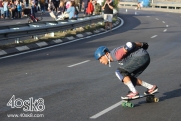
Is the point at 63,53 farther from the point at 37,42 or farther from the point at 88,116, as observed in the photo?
the point at 88,116

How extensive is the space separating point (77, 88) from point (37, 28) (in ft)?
32.8

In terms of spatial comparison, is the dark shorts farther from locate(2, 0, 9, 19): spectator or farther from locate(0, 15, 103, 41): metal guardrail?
locate(2, 0, 9, 19): spectator

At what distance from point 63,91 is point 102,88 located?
3.13 feet

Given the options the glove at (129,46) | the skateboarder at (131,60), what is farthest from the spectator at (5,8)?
the glove at (129,46)

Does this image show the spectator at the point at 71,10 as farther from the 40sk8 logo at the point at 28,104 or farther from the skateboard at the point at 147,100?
the skateboard at the point at 147,100

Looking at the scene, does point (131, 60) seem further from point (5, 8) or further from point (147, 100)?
point (5, 8)

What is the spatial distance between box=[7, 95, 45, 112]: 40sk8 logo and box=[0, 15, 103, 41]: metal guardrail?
28.0 ft

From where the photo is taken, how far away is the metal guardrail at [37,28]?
17734 millimetres

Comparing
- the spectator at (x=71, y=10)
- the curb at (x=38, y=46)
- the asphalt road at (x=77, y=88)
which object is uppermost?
the spectator at (x=71, y=10)

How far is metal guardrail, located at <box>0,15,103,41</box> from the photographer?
58.2 ft

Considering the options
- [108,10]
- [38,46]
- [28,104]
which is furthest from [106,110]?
[108,10]

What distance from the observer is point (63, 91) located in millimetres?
10078

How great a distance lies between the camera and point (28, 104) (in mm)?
8836

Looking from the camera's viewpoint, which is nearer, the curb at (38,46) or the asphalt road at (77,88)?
the asphalt road at (77,88)
